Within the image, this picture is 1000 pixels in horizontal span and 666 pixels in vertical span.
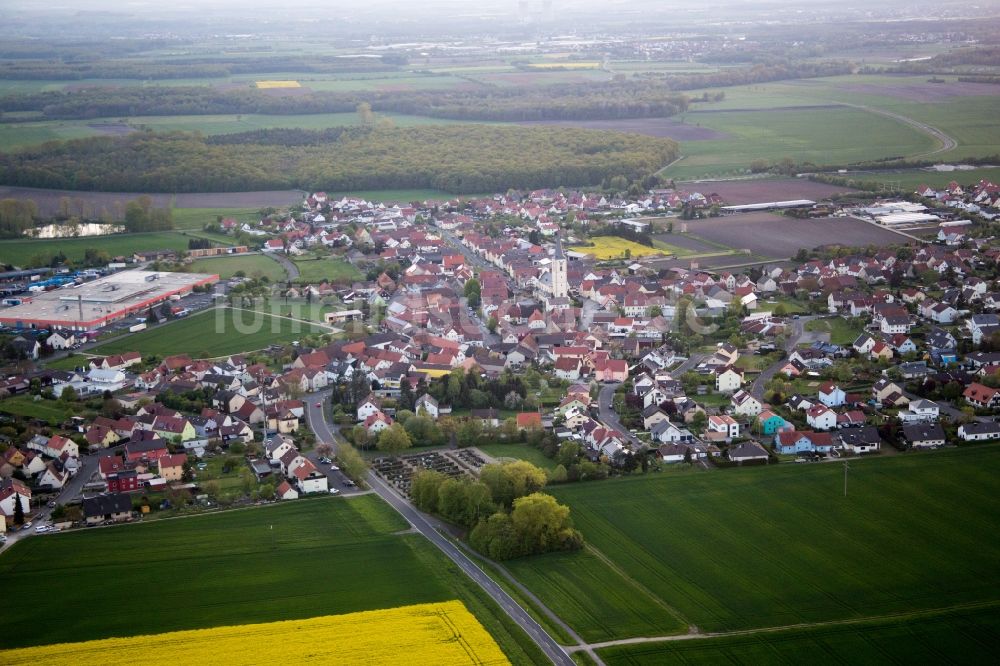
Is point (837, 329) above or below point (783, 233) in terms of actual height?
below

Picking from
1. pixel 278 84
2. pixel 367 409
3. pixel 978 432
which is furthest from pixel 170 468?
pixel 278 84

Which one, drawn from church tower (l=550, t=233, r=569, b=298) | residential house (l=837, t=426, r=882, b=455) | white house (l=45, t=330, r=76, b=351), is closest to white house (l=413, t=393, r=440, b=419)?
residential house (l=837, t=426, r=882, b=455)

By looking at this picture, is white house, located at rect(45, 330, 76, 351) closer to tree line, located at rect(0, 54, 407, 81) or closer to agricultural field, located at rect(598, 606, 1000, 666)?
agricultural field, located at rect(598, 606, 1000, 666)

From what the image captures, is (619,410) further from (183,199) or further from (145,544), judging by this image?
(183,199)

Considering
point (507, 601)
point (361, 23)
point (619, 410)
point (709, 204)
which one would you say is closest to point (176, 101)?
point (709, 204)

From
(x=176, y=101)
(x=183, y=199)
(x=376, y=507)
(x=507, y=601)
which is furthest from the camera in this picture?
(x=176, y=101)

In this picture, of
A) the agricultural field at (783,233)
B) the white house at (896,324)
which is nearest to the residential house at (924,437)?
the white house at (896,324)

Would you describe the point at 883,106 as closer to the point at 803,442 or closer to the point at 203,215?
the point at 203,215
